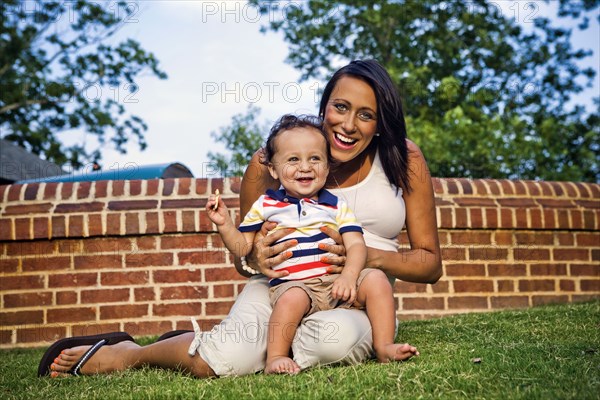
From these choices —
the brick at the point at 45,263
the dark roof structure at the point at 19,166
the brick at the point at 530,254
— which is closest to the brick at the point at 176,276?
Answer: the brick at the point at 45,263

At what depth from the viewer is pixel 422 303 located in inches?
195

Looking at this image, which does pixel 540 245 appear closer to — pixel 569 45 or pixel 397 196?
pixel 397 196

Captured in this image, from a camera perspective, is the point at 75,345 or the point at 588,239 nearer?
the point at 75,345

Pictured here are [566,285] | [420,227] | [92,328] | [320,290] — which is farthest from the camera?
[566,285]

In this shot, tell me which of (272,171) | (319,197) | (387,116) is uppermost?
(387,116)

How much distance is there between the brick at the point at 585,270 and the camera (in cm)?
530

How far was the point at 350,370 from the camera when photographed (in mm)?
2377

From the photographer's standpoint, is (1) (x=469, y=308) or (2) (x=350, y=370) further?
(1) (x=469, y=308)

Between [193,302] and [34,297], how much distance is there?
1.12 meters

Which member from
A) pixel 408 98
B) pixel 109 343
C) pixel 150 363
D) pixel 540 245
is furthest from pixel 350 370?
pixel 408 98

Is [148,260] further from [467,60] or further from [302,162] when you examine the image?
[467,60]

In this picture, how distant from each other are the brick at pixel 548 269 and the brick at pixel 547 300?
7.3 inches

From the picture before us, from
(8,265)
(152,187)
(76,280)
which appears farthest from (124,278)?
(8,265)

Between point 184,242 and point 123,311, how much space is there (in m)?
0.63
